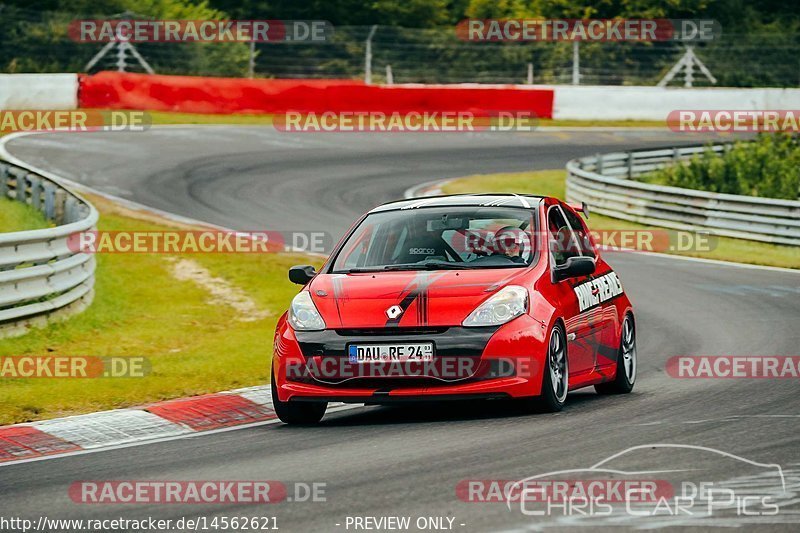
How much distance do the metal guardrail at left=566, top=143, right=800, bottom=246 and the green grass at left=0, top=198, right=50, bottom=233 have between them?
10.9m

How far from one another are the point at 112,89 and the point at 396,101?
7.29 m

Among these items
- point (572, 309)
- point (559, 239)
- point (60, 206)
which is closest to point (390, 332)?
point (572, 309)

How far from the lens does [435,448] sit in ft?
26.8

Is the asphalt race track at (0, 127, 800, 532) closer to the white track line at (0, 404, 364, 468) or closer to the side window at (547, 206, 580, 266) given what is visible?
the white track line at (0, 404, 364, 468)

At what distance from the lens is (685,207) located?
25.8 m

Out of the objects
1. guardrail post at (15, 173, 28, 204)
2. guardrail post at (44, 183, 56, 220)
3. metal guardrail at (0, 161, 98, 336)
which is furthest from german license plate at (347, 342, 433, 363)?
guardrail post at (15, 173, 28, 204)

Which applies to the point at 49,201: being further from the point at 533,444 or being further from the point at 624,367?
the point at 533,444

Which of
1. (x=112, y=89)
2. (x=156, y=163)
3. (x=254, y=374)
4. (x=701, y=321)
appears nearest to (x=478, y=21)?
(x=112, y=89)

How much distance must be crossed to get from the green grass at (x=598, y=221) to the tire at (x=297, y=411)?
1316 cm

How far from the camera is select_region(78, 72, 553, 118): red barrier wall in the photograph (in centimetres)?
3753

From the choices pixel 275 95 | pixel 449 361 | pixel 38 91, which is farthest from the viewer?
pixel 275 95

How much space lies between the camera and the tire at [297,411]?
9.64 m

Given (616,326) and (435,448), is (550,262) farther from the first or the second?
(435,448)

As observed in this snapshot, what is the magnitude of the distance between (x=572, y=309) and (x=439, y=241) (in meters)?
1.04
